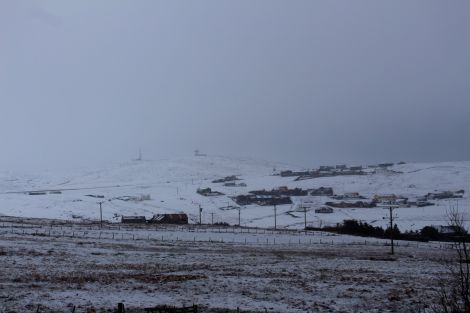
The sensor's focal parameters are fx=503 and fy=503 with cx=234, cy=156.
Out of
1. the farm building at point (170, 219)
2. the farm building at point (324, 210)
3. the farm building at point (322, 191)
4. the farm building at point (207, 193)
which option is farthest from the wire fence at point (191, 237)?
the farm building at point (322, 191)

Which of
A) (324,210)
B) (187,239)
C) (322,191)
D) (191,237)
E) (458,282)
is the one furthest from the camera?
(322,191)

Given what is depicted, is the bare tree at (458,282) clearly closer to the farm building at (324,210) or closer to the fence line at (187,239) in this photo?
the fence line at (187,239)

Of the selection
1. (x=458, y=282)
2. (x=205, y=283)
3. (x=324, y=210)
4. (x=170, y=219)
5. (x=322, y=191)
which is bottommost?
(x=205, y=283)

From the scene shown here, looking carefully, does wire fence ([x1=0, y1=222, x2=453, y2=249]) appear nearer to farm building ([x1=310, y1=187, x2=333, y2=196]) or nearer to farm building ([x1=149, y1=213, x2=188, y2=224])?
farm building ([x1=149, y1=213, x2=188, y2=224])

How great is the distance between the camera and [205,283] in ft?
83.0

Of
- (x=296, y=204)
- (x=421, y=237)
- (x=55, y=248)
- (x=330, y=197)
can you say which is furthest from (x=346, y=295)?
(x=330, y=197)

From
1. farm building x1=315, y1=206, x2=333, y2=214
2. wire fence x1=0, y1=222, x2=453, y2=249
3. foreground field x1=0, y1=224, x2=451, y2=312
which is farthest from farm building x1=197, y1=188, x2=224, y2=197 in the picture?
foreground field x1=0, y1=224, x2=451, y2=312

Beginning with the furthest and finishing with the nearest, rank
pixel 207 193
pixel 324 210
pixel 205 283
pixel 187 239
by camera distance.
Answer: pixel 207 193 → pixel 324 210 → pixel 187 239 → pixel 205 283

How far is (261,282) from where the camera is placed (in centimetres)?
2622

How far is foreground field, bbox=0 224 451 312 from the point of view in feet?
64.0

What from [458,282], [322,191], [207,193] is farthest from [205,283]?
[322,191]

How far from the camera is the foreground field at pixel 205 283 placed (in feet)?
64.0

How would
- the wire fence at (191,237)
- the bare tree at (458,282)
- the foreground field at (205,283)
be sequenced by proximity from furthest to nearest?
1. the wire fence at (191,237)
2. the foreground field at (205,283)
3. the bare tree at (458,282)

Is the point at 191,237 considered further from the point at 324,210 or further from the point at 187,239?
the point at 324,210
